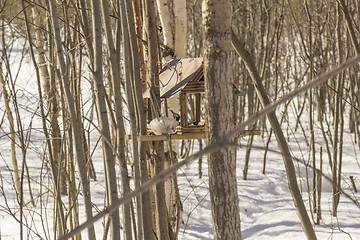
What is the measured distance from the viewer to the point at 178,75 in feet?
7.77

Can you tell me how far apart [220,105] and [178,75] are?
1119 mm

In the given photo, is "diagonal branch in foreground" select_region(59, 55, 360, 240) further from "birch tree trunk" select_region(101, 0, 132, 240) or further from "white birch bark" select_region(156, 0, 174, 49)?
"white birch bark" select_region(156, 0, 174, 49)

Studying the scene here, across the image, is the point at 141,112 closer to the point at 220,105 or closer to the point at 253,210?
the point at 220,105

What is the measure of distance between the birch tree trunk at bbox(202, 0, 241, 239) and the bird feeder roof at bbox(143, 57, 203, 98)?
0.96m

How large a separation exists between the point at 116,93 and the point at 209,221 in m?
2.96

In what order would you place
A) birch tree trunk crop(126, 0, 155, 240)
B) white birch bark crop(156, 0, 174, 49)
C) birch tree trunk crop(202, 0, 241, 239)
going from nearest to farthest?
1. birch tree trunk crop(202, 0, 241, 239)
2. birch tree trunk crop(126, 0, 155, 240)
3. white birch bark crop(156, 0, 174, 49)

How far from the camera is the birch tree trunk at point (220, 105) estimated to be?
127 centimetres

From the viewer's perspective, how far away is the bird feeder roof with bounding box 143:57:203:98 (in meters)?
2.26

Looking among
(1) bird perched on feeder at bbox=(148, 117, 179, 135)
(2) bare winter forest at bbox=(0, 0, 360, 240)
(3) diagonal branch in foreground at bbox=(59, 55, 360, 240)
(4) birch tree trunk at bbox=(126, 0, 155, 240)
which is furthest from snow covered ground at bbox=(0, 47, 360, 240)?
(3) diagonal branch in foreground at bbox=(59, 55, 360, 240)

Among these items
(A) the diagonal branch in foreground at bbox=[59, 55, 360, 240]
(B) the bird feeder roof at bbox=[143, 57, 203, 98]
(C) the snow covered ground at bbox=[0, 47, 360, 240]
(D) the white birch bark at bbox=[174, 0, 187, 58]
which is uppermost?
(D) the white birch bark at bbox=[174, 0, 187, 58]

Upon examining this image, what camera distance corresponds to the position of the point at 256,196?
15.3 ft

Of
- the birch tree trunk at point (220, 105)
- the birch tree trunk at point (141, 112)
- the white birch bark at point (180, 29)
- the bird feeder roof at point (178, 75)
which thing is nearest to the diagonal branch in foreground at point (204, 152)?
the birch tree trunk at point (220, 105)

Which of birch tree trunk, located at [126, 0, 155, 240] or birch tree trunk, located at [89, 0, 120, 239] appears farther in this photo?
birch tree trunk, located at [126, 0, 155, 240]

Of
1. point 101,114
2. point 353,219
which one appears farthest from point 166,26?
point 353,219
